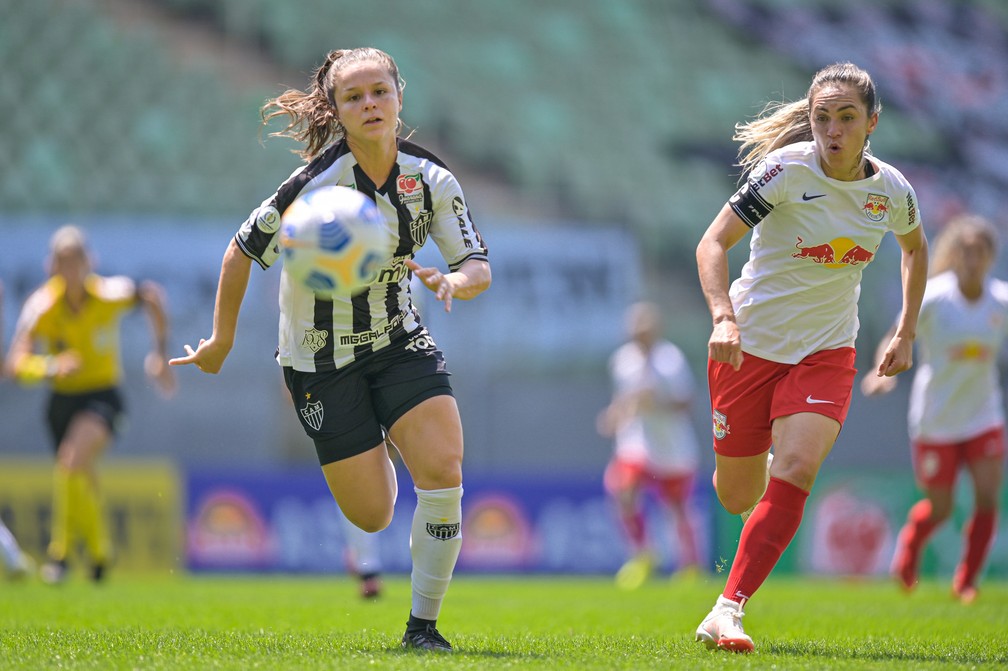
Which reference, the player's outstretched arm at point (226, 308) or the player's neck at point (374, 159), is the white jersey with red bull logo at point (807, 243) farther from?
the player's outstretched arm at point (226, 308)

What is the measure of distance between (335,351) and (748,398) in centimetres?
175

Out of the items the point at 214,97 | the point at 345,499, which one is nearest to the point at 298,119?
the point at 345,499

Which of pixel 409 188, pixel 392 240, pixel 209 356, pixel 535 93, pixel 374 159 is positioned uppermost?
pixel 535 93

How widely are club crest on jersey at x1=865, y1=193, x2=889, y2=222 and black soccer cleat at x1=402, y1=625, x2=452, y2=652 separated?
242cm

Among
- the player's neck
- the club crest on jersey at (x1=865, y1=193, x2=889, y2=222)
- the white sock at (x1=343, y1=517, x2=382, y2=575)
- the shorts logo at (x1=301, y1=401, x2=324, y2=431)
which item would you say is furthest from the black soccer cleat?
the white sock at (x1=343, y1=517, x2=382, y2=575)

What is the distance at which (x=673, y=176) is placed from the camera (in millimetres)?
18359

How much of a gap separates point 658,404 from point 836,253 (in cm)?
797

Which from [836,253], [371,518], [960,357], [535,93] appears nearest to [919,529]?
[960,357]

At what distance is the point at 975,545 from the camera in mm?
8797

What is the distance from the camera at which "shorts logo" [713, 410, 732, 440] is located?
5.46 metres

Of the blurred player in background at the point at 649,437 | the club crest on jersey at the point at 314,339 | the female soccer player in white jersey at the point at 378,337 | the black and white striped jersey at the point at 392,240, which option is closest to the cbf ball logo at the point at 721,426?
the female soccer player in white jersey at the point at 378,337

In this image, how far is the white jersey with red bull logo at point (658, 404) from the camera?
42.4 feet

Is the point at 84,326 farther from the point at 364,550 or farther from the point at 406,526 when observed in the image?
the point at 406,526

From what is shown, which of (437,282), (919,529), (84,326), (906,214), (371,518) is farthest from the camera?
(84,326)
